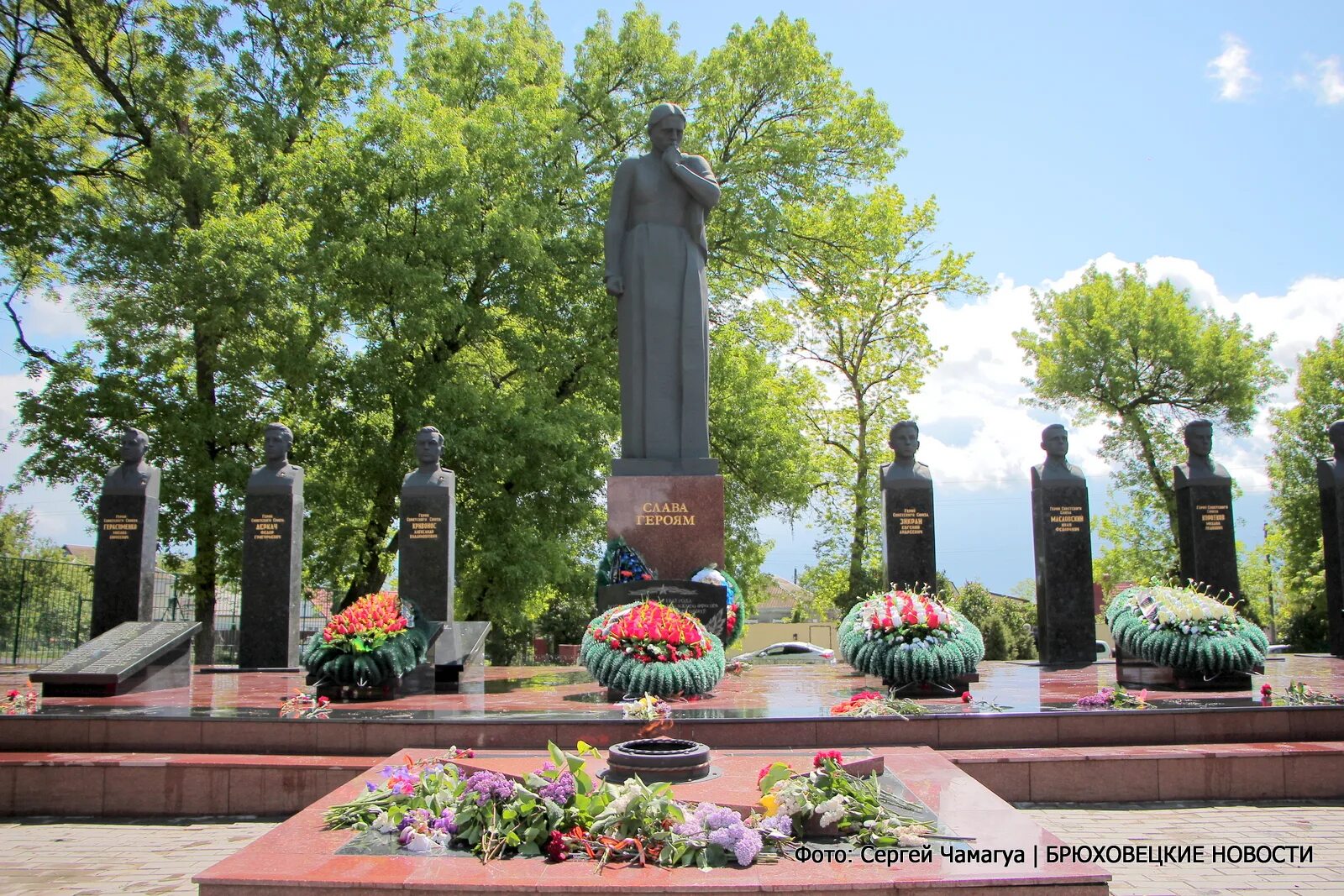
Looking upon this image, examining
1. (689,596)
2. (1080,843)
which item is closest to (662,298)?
(689,596)

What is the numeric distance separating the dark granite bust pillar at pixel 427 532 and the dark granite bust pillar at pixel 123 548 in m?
3.25

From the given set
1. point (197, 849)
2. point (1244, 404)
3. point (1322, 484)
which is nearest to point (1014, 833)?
point (197, 849)

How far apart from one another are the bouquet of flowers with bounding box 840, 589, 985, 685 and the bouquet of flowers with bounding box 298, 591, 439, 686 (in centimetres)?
371

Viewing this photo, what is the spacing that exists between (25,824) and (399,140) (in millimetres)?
13060

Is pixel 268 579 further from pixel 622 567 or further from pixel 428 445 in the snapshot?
pixel 622 567

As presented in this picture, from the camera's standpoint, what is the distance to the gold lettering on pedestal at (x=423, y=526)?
466 inches

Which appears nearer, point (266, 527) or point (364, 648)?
point (364, 648)

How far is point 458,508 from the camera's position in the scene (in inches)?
688

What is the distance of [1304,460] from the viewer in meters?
27.6

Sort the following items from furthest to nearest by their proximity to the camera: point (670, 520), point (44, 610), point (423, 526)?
1. point (44, 610)
2. point (423, 526)
3. point (670, 520)

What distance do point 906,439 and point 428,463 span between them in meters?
5.52

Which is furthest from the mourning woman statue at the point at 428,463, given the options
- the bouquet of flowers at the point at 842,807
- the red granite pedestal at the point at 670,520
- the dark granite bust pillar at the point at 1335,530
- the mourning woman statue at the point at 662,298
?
the dark granite bust pillar at the point at 1335,530

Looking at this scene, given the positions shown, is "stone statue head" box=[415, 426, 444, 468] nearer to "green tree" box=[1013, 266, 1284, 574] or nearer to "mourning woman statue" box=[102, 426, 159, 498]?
"mourning woman statue" box=[102, 426, 159, 498]

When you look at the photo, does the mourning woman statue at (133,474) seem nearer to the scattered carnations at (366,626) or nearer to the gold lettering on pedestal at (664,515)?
the scattered carnations at (366,626)
